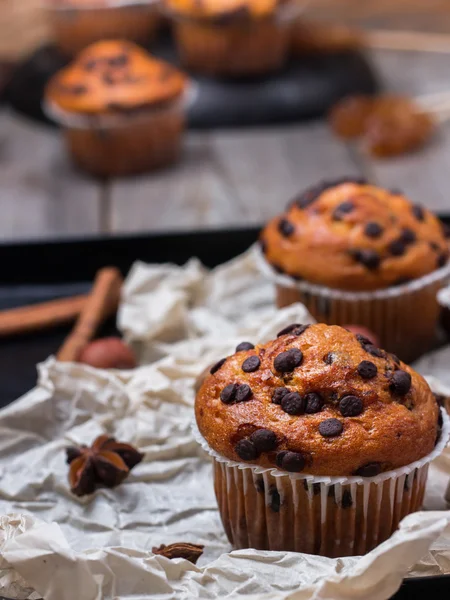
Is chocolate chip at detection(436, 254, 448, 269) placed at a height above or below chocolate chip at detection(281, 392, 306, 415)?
below

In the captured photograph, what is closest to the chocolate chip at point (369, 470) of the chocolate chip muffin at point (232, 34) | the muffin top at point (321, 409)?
the muffin top at point (321, 409)

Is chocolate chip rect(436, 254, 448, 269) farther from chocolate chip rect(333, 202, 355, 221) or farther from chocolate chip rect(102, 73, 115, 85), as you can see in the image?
chocolate chip rect(102, 73, 115, 85)

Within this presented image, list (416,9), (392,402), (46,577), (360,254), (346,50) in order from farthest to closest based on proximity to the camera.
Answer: (416,9), (346,50), (360,254), (392,402), (46,577)

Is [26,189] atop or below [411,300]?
below

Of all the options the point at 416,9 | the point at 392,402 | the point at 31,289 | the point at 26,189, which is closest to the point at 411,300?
the point at 392,402

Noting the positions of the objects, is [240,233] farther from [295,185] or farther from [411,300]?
[295,185]

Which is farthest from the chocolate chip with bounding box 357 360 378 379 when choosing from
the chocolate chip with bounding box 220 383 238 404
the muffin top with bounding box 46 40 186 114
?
the muffin top with bounding box 46 40 186 114

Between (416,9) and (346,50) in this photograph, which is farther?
(416,9)
